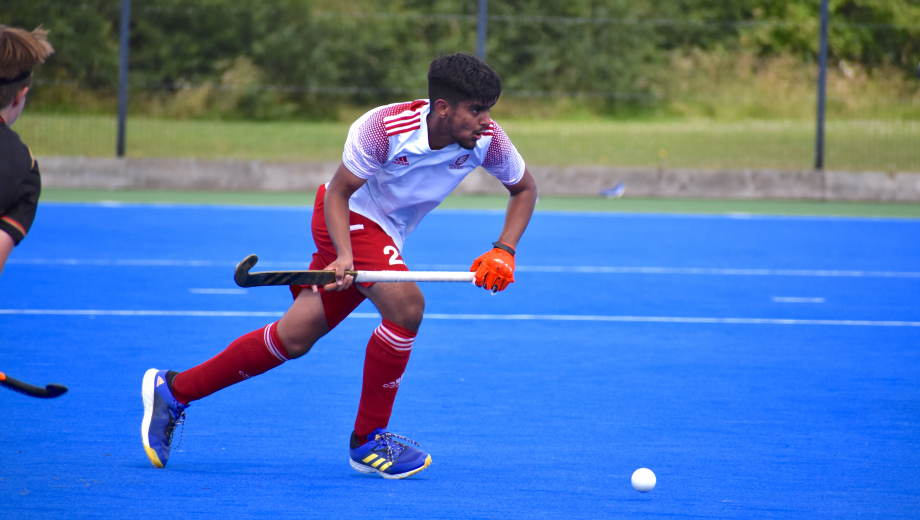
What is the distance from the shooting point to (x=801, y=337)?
6.55 m

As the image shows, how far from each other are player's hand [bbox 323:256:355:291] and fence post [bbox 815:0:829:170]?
41.8 ft

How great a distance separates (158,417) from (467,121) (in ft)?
5.19

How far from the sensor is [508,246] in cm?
394

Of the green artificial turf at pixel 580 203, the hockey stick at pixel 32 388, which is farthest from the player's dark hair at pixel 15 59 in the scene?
the green artificial turf at pixel 580 203

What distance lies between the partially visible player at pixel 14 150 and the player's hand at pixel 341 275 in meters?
Result: 1.02

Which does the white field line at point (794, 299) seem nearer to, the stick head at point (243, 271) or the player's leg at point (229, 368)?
the player's leg at point (229, 368)

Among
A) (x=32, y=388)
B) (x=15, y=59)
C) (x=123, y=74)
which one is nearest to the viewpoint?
(x=15, y=59)

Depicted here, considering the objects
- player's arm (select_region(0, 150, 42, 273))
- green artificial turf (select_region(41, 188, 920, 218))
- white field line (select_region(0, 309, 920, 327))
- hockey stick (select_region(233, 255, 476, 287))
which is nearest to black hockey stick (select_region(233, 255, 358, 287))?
hockey stick (select_region(233, 255, 476, 287))

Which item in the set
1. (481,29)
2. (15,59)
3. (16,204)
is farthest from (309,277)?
(481,29)

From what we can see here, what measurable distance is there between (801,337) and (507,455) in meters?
3.13

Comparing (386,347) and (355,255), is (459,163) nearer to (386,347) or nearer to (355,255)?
(355,255)

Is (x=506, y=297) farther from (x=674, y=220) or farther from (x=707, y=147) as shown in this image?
(x=707, y=147)

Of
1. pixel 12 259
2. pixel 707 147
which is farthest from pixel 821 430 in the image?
pixel 707 147

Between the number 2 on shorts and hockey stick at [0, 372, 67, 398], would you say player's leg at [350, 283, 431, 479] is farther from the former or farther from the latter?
hockey stick at [0, 372, 67, 398]
